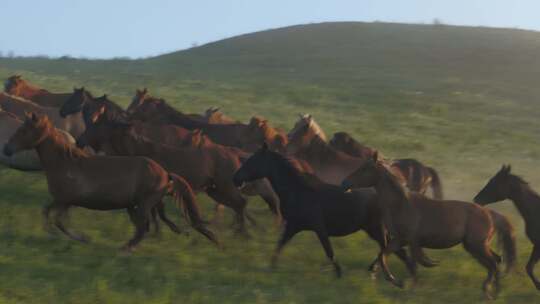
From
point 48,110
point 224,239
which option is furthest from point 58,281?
point 48,110

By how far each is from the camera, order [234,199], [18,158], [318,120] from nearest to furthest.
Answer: [234,199] < [18,158] < [318,120]

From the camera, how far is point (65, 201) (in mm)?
10320

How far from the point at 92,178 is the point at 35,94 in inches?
379

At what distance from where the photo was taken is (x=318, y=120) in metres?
27.9

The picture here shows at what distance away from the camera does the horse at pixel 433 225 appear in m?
9.58

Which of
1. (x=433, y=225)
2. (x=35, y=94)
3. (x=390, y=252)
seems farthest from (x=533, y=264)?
(x=35, y=94)

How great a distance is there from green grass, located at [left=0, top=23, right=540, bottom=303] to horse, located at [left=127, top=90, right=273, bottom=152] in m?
1.06

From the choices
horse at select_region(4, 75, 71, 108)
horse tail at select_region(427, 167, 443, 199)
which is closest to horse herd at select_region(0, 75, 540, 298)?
horse tail at select_region(427, 167, 443, 199)

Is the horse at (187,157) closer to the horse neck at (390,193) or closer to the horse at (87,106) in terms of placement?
the horse at (87,106)

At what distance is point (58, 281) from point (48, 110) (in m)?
7.73

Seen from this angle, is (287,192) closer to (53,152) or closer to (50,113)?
(53,152)

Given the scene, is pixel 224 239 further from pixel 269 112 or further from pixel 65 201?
pixel 269 112

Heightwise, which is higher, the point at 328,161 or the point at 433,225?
the point at 328,161

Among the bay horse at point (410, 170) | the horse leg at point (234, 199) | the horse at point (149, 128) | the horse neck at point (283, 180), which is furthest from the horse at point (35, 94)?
the horse neck at point (283, 180)
